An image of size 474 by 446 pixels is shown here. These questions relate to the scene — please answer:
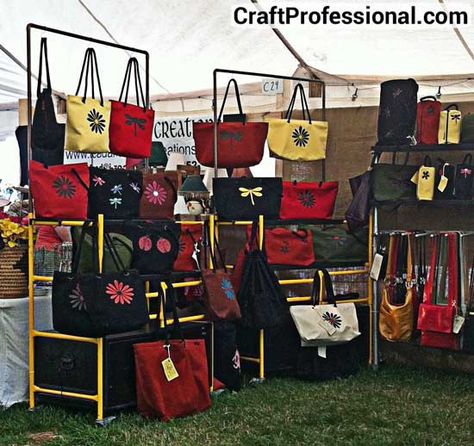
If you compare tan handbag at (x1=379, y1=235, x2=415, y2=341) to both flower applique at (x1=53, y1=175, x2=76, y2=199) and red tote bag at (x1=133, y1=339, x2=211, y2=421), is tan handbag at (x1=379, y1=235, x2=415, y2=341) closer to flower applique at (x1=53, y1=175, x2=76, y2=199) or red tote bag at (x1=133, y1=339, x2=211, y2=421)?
red tote bag at (x1=133, y1=339, x2=211, y2=421)

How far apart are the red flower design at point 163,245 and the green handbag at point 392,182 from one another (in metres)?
1.50

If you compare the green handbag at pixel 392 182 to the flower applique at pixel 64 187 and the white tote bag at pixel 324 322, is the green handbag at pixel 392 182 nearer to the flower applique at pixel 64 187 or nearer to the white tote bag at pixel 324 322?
the white tote bag at pixel 324 322

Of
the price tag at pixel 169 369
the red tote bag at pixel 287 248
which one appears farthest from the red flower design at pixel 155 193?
the price tag at pixel 169 369

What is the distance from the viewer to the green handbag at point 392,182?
551 centimetres

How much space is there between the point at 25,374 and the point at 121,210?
1.03 meters

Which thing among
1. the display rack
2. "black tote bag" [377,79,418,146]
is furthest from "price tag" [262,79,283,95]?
"black tote bag" [377,79,418,146]

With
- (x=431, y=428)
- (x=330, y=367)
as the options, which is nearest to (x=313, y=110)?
(x=330, y=367)

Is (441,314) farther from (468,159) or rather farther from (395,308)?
(468,159)

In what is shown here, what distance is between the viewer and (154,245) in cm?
464

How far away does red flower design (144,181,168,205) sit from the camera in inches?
192

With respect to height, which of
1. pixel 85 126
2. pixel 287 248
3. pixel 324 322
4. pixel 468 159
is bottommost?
pixel 324 322

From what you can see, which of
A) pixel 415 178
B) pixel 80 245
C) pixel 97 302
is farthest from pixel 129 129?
pixel 415 178

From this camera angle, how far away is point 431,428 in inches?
172

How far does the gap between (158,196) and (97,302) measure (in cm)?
94
